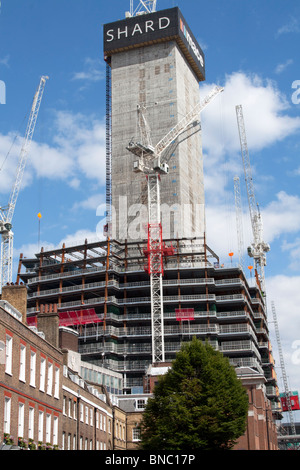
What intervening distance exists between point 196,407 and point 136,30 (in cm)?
13798

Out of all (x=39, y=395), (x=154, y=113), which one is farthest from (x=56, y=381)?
(x=154, y=113)

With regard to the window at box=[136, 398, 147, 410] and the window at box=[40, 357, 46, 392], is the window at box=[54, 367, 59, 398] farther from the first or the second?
the window at box=[136, 398, 147, 410]

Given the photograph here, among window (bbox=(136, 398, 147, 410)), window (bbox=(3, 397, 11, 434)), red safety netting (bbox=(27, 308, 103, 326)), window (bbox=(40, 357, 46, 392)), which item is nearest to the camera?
→ window (bbox=(3, 397, 11, 434))

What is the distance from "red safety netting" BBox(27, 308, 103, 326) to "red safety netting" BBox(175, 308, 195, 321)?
17.1m

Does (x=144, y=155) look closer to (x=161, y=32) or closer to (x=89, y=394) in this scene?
(x=161, y=32)

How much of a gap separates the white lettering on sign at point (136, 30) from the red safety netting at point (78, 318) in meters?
81.0

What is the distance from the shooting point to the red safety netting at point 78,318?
142m

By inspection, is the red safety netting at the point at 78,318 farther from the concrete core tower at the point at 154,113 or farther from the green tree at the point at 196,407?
the green tree at the point at 196,407

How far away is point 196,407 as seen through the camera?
207ft

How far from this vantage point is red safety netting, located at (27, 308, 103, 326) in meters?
142

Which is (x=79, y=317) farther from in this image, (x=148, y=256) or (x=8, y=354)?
(x=8, y=354)

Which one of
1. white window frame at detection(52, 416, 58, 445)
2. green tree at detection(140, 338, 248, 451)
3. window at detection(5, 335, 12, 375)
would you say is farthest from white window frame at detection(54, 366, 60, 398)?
green tree at detection(140, 338, 248, 451)

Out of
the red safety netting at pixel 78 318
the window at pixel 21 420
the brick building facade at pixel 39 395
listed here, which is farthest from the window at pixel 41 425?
the red safety netting at pixel 78 318
